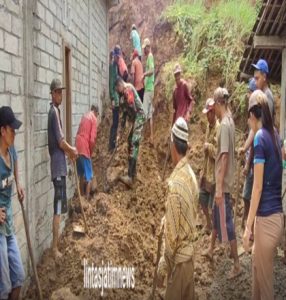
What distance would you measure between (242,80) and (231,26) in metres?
1.69

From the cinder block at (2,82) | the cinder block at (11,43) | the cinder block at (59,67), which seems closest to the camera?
the cinder block at (2,82)

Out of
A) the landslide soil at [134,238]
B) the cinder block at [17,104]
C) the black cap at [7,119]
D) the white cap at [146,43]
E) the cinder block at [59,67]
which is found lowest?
the landslide soil at [134,238]

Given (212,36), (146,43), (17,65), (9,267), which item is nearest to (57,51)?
(17,65)

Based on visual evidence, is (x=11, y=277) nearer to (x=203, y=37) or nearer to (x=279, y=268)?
(x=279, y=268)

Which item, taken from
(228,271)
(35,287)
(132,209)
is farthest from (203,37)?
(35,287)

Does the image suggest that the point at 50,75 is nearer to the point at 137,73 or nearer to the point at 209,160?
the point at 209,160

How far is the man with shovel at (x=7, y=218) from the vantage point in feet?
9.91

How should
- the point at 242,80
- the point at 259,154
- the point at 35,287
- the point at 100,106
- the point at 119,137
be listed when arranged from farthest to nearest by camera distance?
the point at 100,106
the point at 242,80
the point at 119,137
the point at 35,287
the point at 259,154

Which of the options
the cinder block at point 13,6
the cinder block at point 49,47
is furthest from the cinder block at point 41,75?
the cinder block at point 13,6

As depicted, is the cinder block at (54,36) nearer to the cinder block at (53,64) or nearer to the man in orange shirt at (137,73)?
the cinder block at (53,64)

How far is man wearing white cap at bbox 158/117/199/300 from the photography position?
2637 mm

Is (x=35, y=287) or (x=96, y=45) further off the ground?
(x=96, y=45)

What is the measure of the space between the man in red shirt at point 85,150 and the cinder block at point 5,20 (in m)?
2.09

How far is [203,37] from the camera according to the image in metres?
8.82
